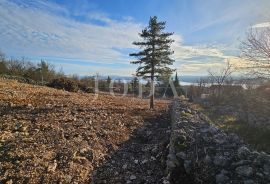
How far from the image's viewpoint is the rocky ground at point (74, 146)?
24.0 ft

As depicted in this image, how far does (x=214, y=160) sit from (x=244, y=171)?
885 mm

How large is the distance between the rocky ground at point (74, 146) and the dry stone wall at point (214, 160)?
3.60 ft

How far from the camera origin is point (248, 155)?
6035mm

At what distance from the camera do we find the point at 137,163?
348 inches

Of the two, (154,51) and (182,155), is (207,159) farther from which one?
(154,51)

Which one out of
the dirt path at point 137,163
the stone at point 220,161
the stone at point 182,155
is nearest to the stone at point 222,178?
the stone at point 220,161

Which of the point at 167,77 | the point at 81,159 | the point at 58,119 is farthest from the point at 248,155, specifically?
the point at 167,77

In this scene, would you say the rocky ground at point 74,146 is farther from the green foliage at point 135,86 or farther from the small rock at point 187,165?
the green foliage at point 135,86

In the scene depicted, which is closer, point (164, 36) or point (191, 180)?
point (191, 180)

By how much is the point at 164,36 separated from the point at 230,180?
50.9ft

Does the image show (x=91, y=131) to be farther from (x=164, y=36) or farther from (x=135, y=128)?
(x=164, y=36)

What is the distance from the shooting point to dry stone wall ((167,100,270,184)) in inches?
213

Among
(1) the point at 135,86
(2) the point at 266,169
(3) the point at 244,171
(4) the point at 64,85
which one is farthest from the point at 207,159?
(1) the point at 135,86

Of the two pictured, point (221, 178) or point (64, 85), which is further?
point (64, 85)
